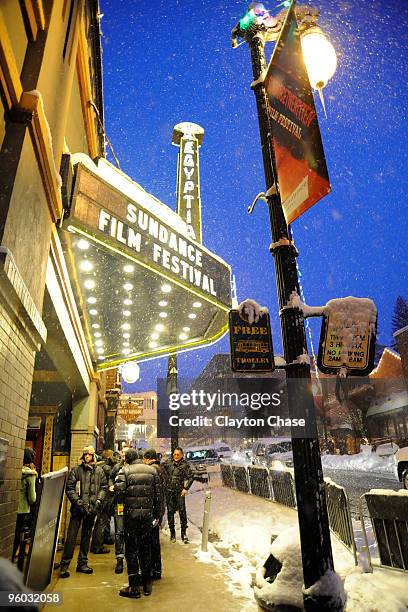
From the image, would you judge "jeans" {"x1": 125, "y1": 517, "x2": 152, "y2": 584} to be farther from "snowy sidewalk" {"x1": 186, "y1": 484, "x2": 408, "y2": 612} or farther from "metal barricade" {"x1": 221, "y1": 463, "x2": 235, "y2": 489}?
"metal barricade" {"x1": 221, "y1": 463, "x2": 235, "y2": 489}

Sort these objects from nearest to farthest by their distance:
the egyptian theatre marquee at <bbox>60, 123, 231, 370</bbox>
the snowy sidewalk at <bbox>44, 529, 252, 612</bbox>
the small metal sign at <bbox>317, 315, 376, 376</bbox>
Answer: the snowy sidewalk at <bbox>44, 529, 252, 612</bbox> → the small metal sign at <bbox>317, 315, 376, 376</bbox> → the egyptian theatre marquee at <bbox>60, 123, 231, 370</bbox>

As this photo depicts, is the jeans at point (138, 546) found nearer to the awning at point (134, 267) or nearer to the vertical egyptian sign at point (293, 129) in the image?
the awning at point (134, 267)

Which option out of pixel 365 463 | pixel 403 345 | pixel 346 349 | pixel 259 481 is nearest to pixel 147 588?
pixel 346 349

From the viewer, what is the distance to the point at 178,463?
968 centimetres

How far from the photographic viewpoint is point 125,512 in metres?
5.95

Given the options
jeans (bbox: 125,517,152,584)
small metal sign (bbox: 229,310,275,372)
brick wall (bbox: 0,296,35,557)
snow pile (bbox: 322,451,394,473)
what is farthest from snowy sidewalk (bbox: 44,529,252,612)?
snow pile (bbox: 322,451,394,473)

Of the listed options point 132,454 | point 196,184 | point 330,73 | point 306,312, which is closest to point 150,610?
point 132,454

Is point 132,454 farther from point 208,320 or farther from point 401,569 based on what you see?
point 208,320

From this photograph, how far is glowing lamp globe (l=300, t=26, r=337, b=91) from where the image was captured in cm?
582

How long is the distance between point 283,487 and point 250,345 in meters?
9.31

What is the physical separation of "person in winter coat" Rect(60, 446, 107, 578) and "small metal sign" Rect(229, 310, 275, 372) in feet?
13.0

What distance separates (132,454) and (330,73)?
258 inches

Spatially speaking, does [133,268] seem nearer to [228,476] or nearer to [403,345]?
[228,476]

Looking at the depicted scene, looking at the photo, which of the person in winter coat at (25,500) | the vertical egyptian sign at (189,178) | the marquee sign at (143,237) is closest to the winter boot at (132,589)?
the person in winter coat at (25,500)
